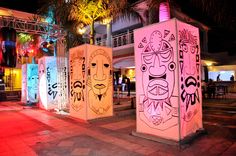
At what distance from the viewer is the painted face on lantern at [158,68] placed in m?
5.71

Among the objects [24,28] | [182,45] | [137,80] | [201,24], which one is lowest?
[137,80]

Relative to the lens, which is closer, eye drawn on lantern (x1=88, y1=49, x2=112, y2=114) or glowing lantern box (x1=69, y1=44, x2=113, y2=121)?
glowing lantern box (x1=69, y1=44, x2=113, y2=121)

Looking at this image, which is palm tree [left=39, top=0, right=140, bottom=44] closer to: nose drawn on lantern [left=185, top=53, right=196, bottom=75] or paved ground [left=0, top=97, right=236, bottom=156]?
paved ground [left=0, top=97, right=236, bottom=156]

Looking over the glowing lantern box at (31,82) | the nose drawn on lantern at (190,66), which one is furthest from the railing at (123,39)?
the nose drawn on lantern at (190,66)

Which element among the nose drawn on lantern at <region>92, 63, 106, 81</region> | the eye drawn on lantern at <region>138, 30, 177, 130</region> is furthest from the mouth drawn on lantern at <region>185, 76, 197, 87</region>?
the nose drawn on lantern at <region>92, 63, 106, 81</region>

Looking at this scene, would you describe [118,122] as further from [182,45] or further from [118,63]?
[118,63]

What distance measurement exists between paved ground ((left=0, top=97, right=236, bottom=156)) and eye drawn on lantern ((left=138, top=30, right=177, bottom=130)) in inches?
26.0

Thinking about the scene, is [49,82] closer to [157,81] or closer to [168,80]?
[157,81]

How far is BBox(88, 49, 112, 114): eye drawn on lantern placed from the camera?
29.0 ft

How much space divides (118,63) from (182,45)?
15.0 meters

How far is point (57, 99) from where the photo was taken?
41.7 feet

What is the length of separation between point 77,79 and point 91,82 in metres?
0.80

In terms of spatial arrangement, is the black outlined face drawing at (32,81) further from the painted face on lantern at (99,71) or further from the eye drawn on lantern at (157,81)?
the eye drawn on lantern at (157,81)

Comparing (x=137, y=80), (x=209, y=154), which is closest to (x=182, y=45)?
(x=137, y=80)
